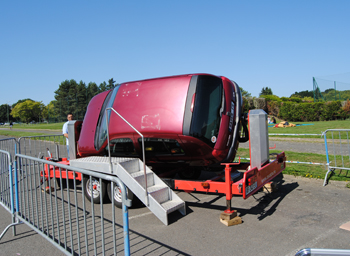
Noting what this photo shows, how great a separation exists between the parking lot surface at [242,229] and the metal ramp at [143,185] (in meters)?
0.29

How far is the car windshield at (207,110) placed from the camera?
541 cm

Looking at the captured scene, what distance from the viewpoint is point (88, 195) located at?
6336mm

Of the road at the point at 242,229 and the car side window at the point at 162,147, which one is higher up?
the car side window at the point at 162,147

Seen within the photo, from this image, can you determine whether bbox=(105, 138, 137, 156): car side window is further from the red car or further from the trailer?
the trailer

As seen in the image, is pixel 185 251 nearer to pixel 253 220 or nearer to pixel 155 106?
pixel 253 220

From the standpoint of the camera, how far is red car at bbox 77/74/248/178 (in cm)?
545

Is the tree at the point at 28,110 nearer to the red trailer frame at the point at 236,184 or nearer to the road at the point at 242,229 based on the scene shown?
the road at the point at 242,229

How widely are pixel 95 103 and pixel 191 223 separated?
3.87 m

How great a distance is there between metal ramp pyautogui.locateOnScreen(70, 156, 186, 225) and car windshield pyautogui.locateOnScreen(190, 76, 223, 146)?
1199mm

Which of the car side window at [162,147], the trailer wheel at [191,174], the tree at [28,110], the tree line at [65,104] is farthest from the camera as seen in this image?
the tree at [28,110]

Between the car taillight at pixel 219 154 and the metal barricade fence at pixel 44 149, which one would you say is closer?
the car taillight at pixel 219 154

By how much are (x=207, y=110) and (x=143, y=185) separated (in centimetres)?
188

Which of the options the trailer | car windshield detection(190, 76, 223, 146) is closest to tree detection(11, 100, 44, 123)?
the trailer

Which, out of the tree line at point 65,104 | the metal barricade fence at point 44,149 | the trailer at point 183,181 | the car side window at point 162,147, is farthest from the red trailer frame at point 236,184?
the tree line at point 65,104
